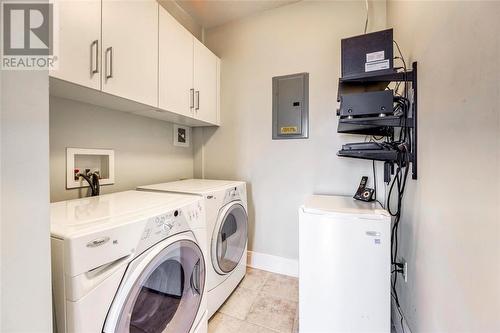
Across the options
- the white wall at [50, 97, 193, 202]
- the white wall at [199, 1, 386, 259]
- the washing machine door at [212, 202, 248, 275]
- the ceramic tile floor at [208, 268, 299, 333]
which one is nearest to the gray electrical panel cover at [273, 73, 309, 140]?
the white wall at [199, 1, 386, 259]

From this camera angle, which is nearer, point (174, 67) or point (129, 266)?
point (129, 266)

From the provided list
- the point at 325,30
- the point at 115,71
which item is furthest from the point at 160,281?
the point at 325,30

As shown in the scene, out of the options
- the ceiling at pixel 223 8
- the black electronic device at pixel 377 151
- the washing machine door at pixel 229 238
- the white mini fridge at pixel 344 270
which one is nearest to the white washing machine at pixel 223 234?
the washing machine door at pixel 229 238

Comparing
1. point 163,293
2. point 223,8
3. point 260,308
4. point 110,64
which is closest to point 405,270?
point 260,308

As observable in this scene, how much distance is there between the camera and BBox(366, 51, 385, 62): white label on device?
3.58ft

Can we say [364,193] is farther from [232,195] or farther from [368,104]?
[232,195]

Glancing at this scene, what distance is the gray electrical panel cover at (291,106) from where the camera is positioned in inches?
74.9

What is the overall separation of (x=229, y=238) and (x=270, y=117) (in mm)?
1168

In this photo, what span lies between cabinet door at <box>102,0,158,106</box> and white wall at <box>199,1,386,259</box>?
93cm

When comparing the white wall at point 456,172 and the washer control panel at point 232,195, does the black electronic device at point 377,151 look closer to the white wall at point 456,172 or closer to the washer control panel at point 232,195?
the white wall at point 456,172

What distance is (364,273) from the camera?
3.67 ft

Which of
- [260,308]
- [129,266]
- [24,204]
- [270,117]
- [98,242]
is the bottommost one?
[260,308]

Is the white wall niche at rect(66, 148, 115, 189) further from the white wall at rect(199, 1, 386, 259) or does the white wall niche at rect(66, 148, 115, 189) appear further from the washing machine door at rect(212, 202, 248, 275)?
the white wall at rect(199, 1, 386, 259)

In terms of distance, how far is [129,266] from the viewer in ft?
2.39
